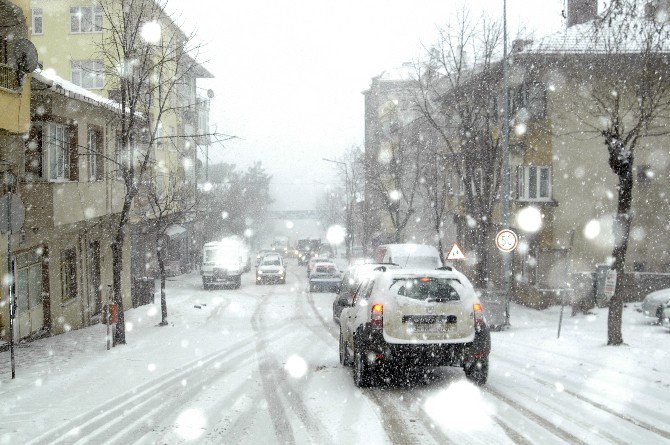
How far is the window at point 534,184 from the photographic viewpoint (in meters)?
26.8

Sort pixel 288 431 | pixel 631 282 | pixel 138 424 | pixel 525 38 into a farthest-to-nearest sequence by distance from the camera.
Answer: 1. pixel 525 38
2. pixel 631 282
3. pixel 138 424
4. pixel 288 431

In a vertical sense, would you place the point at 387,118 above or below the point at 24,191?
above

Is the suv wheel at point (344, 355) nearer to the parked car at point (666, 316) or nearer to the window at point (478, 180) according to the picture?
the parked car at point (666, 316)

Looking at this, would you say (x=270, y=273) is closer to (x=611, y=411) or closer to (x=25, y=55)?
(x=25, y=55)

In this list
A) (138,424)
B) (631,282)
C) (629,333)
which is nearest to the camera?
(138,424)

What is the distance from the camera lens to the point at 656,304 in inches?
747

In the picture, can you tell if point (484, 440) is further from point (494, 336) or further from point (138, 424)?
point (494, 336)

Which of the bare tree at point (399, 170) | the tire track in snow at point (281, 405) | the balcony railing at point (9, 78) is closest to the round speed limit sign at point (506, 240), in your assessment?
the tire track in snow at point (281, 405)

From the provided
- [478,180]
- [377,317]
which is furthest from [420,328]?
[478,180]

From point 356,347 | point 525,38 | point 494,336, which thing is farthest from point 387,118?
point 356,347

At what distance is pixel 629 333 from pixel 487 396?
8682 mm

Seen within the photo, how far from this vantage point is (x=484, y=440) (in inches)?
276

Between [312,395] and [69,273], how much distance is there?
13.3 metres

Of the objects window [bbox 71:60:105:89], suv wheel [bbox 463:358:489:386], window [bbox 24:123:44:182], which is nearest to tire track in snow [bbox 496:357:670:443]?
suv wheel [bbox 463:358:489:386]
